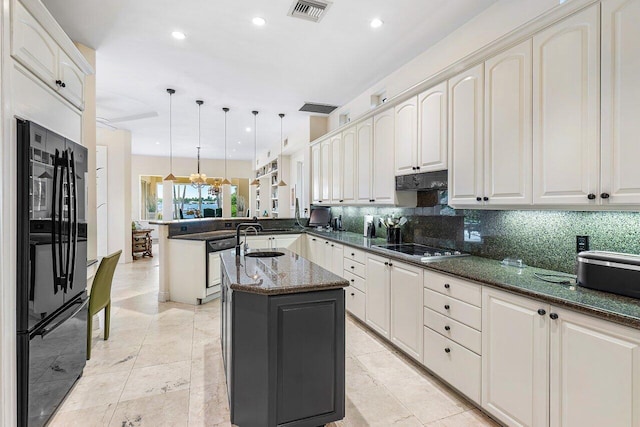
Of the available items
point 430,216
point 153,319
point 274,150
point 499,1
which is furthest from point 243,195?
point 499,1

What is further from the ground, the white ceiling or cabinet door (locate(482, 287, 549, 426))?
the white ceiling

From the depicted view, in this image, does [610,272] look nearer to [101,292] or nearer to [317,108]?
[101,292]

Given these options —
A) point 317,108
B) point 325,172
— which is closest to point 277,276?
point 325,172

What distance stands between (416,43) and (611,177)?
2310mm

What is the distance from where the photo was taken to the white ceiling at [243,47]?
2.75 m

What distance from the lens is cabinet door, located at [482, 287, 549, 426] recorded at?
5.65 feet

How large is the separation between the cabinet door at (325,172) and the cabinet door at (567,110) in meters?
3.41

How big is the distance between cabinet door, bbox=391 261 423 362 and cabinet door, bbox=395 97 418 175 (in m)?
1.04

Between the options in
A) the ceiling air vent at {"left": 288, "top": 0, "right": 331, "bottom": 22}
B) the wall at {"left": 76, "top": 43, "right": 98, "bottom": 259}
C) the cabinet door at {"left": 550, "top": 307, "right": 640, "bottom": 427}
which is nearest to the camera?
the cabinet door at {"left": 550, "top": 307, "right": 640, "bottom": 427}

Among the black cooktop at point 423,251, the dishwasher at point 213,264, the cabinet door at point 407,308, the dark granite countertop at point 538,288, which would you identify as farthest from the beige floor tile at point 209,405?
the dishwasher at point 213,264

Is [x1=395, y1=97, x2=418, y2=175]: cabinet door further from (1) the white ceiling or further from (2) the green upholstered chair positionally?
(2) the green upholstered chair

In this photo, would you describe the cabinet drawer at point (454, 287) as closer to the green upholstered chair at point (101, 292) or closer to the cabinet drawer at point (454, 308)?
the cabinet drawer at point (454, 308)

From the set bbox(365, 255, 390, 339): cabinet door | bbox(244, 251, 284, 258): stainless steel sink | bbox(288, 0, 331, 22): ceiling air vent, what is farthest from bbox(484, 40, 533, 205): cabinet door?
bbox(244, 251, 284, 258): stainless steel sink

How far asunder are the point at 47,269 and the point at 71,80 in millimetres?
1571
